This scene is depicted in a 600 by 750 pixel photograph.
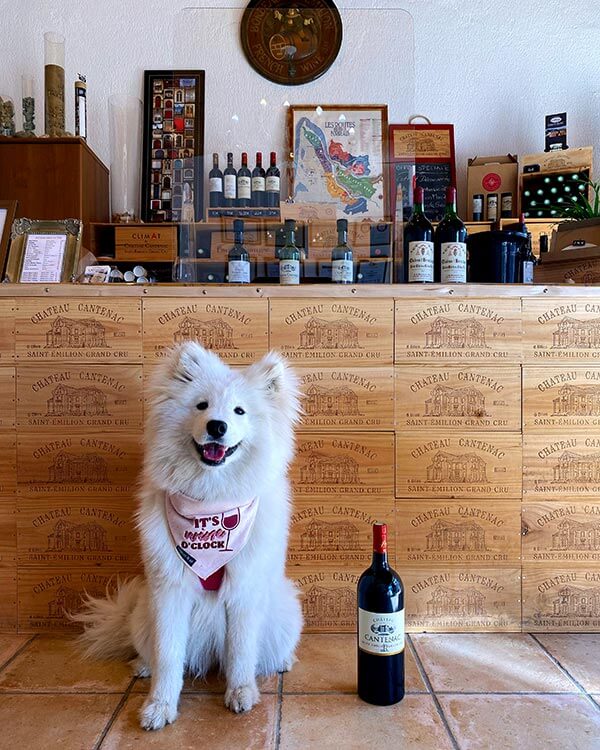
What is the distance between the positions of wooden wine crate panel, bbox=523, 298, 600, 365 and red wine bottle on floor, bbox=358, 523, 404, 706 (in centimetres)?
100

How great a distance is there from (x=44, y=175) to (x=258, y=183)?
56.0 inches

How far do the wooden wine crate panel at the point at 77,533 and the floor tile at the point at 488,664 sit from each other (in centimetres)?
113

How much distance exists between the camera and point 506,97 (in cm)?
455

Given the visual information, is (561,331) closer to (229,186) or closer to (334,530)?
(334,530)

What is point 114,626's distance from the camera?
1.99m

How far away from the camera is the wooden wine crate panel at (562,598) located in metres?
2.18

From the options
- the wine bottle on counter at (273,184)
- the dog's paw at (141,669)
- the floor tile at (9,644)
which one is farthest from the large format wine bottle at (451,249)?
the floor tile at (9,644)

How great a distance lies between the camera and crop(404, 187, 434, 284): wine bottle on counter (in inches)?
89.5

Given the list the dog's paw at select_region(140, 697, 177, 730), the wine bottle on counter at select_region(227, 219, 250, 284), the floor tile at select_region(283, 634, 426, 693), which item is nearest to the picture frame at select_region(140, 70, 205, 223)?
the wine bottle on counter at select_region(227, 219, 250, 284)

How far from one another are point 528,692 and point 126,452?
1.56 m

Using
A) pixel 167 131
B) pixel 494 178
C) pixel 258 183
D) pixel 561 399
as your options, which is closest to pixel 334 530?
pixel 561 399

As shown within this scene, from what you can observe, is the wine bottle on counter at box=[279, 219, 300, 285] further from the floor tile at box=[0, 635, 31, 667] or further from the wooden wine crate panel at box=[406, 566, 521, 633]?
the floor tile at box=[0, 635, 31, 667]

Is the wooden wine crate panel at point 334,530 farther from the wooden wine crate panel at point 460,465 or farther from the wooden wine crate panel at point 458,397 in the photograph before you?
the wooden wine crate panel at point 458,397

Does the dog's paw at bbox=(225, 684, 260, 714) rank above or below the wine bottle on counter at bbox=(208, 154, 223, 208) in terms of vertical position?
below
